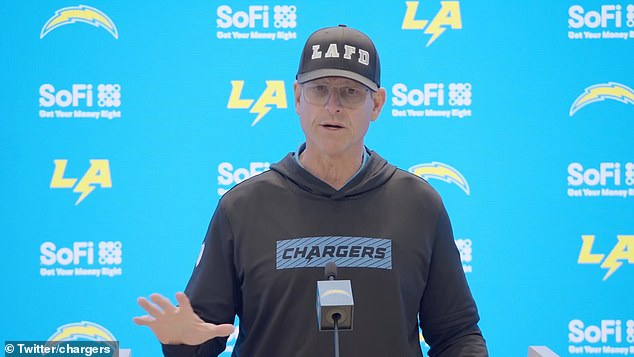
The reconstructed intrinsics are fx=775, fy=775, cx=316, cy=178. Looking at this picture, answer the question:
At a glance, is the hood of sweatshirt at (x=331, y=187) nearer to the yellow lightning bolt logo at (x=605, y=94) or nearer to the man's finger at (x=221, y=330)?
the man's finger at (x=221, y=330)

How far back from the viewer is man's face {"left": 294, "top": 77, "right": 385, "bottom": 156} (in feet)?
6.65

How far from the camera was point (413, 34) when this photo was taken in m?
3.65

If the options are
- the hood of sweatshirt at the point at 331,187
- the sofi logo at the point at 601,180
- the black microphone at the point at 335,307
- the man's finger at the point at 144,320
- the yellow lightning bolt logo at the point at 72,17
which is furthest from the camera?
the sofi logo at the point at 601,180

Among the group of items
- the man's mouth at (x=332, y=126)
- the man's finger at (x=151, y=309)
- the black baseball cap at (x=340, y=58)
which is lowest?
the man's finger at (x=151, y=309)

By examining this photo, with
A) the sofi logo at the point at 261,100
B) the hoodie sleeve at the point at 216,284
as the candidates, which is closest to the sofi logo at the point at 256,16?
the sofi logo at the point at 261,100

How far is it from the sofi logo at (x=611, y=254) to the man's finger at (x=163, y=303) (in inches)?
98.4

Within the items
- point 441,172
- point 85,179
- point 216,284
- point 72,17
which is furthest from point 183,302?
point 72,17

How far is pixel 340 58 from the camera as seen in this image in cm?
202

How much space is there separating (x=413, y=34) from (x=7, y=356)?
2.26 m

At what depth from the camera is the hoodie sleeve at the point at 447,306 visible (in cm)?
205

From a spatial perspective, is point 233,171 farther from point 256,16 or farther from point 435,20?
point 435,20

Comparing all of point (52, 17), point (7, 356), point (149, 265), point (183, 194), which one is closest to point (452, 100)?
point (183, 194)

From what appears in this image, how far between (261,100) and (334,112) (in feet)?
5.45

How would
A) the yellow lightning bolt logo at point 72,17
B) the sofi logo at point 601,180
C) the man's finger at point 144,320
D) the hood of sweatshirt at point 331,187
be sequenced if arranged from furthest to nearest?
the sofi logo at point 601,180 → the yellow lightning bolt logo at point 72,17 → the hood of sweatshirt at point 331,187 → the man's finger at point 144,320
